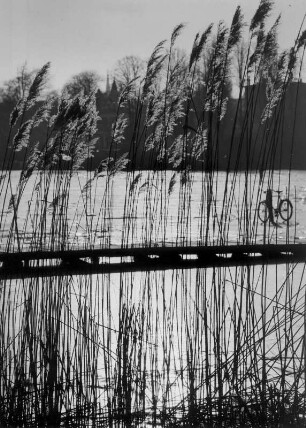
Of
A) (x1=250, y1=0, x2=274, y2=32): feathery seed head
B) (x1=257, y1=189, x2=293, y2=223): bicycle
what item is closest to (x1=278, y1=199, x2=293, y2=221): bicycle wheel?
(x1=257, y1=189, x2=293, y2=223): bicycle

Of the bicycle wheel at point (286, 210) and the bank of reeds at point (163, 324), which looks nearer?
the bank of reeds at point (163, 324)

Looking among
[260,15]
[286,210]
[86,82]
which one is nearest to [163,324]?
[260,15]

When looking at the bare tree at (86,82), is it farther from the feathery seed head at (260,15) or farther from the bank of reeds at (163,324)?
the feathery seed head at (260,15)

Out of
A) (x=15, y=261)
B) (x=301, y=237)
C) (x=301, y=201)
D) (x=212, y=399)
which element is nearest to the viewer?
(x=212, y=399)

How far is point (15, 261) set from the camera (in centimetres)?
301

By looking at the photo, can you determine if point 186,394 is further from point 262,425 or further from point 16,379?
point 16,379

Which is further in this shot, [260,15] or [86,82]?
[86,82]

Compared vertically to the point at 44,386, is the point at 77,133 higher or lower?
higher

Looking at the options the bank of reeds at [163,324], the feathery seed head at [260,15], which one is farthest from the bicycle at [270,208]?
the feathery seed head at [260,15]

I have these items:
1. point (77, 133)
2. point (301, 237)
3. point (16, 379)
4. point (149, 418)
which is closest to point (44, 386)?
point (16, 379)

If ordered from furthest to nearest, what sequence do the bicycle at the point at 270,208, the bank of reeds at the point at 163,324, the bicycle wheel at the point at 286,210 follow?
the bicycle wheel at the point at 286,210 < the bicycle at the point at 270,208 < the bank of reeds at the point at 163,324

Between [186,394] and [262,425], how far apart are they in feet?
1.16

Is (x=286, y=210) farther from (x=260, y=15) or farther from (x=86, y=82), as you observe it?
(x=260, y=15)

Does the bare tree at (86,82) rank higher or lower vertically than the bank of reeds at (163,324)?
higher
